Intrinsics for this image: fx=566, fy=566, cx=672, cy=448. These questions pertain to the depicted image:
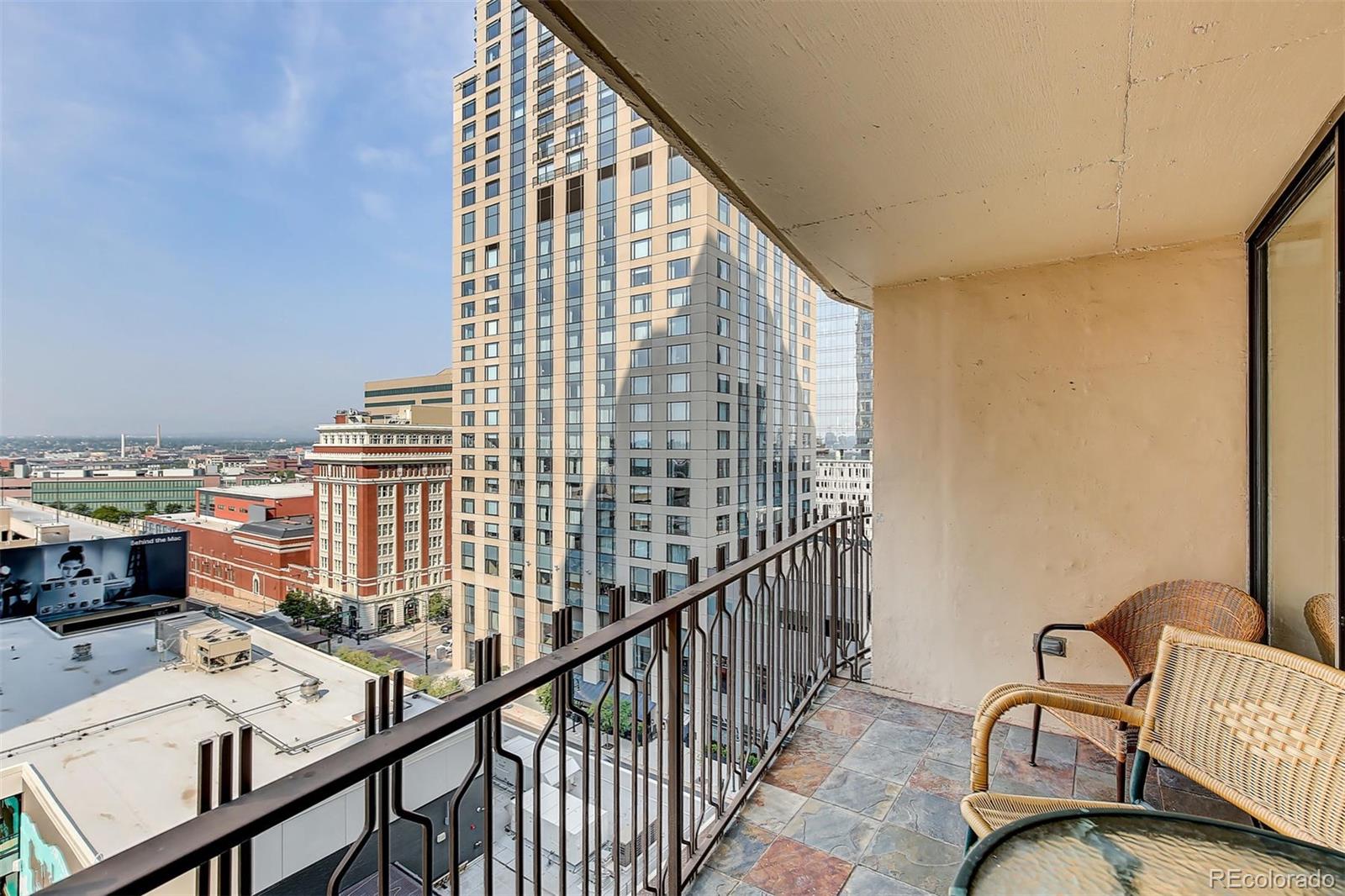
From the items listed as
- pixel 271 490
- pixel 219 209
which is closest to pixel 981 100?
pixel 271 490

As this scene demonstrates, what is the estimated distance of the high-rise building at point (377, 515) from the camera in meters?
5.03

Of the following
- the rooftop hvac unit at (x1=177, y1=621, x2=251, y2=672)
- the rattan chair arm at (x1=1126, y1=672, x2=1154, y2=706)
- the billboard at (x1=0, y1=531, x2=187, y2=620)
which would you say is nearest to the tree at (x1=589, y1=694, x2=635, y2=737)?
the rattan chair arm at (x1=1126, y1=672, x2=1154, y2=706)

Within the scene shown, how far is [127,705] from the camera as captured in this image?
2219mm

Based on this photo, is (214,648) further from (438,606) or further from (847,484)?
(438,606)

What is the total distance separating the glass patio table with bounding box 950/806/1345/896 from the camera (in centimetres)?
77

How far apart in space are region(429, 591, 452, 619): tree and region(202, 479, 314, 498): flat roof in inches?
66.5

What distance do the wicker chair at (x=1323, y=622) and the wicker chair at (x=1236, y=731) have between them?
341 mm

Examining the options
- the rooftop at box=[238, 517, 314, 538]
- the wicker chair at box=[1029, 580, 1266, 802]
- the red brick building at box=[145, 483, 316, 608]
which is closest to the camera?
the wicker chair at box=[1029, 580, 1266, 802]

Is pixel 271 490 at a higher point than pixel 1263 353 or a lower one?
lower

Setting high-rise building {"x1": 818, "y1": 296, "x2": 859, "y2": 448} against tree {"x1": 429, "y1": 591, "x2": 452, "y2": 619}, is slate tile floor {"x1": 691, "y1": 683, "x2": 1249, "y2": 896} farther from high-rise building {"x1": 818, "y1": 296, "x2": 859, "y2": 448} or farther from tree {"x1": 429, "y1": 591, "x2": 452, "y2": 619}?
tree {"x1": 429, "y1": 591, "x2": 452, "y2": 619}

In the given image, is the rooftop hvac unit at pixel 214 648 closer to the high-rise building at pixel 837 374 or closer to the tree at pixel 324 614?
the tree at pixel 324 614

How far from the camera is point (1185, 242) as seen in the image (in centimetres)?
211

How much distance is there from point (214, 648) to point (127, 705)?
1.65ft

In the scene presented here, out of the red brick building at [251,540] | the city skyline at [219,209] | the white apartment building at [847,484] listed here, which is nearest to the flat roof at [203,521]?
the red brick building at [251,540]
